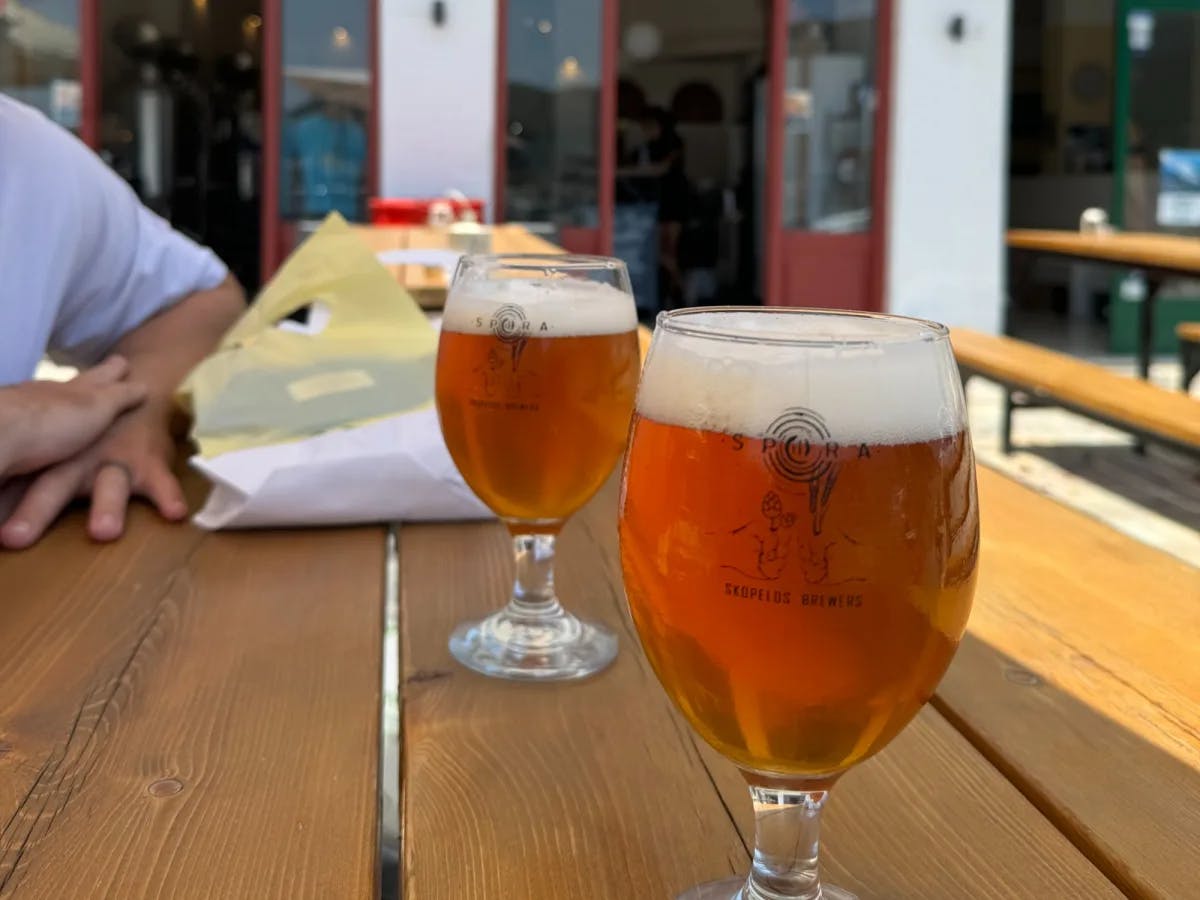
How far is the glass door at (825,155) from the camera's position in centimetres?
770

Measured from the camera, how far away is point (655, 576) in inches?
20.3

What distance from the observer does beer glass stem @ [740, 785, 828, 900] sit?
50cm

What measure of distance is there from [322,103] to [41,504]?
6668 mm

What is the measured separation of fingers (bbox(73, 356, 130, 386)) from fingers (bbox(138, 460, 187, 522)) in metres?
0.11

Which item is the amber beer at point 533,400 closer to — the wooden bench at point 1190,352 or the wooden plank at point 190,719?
the wooden plank at point 190,719

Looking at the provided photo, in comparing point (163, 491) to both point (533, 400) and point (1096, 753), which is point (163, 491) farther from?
point (1096, 753)

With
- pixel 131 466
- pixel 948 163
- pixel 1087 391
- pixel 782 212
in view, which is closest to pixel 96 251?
pixel 131 466

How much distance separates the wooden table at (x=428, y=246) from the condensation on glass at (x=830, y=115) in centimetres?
345

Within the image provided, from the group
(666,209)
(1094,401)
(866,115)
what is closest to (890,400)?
(1094,401)

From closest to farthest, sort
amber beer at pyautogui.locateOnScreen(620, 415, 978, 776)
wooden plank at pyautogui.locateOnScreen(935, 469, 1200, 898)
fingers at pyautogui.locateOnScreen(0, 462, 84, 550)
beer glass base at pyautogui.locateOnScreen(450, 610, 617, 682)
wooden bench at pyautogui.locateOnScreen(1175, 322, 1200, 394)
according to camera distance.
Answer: amber beer at pyautogui.locateOnScreen(620, 415, 978, 776)
wooden plank at pyautogui.locateOnScreen(935, 469, 1200, 898)
beer glass base at pyautogui.locateOnScreen(450, 610, 617, 682)
fingers at pyautogui.locateOnScreen(0, 462, 84, 550)
wooden bench at pyautogui.locateOnScreen(1175, 322, 1200, 394)

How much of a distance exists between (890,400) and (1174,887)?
245mm

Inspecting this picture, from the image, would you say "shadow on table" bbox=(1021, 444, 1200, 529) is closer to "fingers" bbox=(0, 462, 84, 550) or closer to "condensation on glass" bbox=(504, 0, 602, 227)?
"condensation on glass" bbox=(504, 0, 602, 227)

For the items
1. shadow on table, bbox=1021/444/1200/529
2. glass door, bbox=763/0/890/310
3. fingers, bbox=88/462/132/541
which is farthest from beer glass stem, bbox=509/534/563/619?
glass door, bbox=763/0/890/310

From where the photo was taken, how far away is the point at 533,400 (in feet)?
2.55
